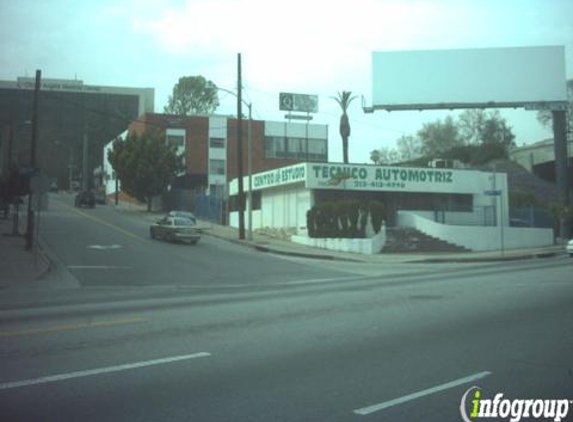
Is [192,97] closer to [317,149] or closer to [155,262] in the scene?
[317,149]

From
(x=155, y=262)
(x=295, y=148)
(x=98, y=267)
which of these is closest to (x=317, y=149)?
(x=295, y=148)

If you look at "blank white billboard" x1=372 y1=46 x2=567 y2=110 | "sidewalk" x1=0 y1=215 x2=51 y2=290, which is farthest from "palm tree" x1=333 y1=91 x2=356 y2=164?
"sidewalk" x1=0 y1=215 x2=51 y2=290

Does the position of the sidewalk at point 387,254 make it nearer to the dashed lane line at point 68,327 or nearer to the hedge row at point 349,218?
the hedge row at point 349,218

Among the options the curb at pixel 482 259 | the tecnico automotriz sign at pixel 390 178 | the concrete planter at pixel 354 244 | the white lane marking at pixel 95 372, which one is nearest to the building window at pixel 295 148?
the tecnico automotriz sign at pixel 390 178

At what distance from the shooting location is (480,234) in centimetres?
3719

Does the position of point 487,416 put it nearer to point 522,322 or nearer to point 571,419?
point 571,419

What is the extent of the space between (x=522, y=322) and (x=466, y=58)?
41246mm

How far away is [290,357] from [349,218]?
26.4 meters

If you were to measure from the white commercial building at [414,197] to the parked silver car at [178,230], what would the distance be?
23.7ft

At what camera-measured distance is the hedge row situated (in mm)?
34188

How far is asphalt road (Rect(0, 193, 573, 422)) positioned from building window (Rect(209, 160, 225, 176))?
5203 centimetres

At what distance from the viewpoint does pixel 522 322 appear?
1060 cm

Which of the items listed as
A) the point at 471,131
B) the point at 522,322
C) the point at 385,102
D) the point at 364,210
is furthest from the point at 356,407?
the point at 471,131

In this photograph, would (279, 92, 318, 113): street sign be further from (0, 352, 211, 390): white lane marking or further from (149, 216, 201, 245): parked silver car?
(0, 352, 211, 390): white lane marking
